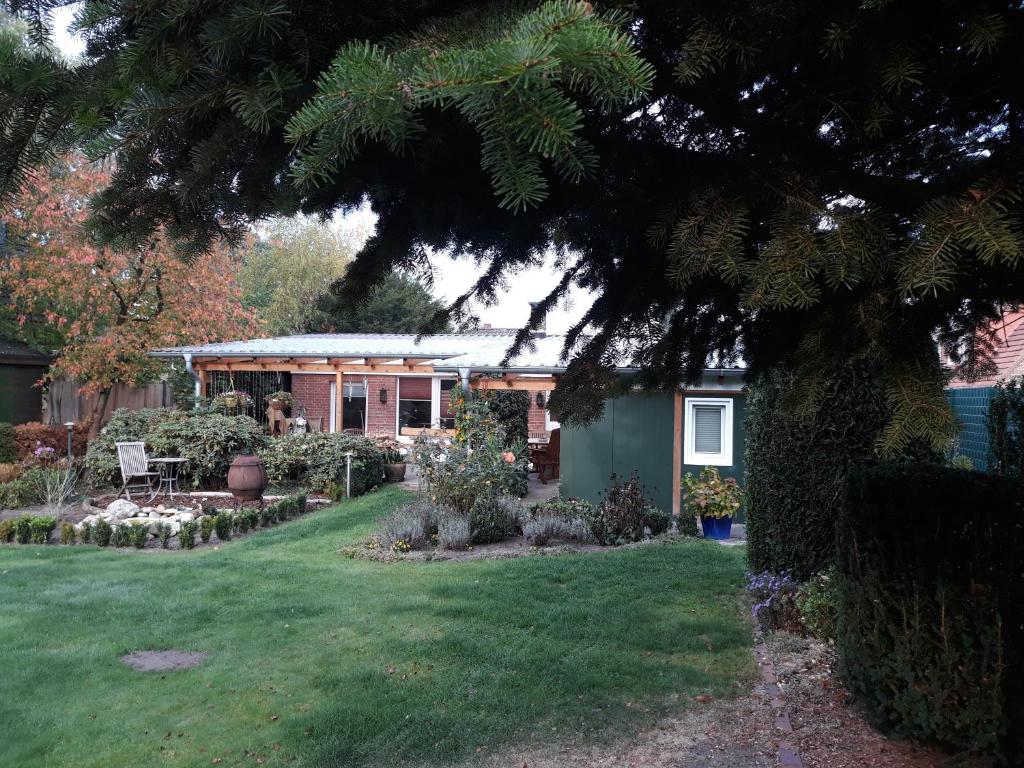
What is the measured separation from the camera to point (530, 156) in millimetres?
1394

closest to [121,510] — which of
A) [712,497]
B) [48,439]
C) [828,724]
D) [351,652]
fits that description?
[48,439]

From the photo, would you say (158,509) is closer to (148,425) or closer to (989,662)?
(148,425)

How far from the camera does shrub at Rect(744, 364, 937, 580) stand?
241 inches

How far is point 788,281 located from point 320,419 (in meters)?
21.4

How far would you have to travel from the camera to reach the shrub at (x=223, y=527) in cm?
1010

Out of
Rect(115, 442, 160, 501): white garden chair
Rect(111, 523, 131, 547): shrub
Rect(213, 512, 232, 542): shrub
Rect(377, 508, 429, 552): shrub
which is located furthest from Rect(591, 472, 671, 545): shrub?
Rect(115, 442, 160, 501): white garden chair

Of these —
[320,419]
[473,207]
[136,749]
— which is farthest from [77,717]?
[320,419]

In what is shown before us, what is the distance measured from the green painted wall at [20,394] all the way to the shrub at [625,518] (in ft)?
52.5

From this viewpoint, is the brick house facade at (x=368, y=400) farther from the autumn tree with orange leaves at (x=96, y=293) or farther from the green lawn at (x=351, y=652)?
the green lawn at (x=351, y=652)

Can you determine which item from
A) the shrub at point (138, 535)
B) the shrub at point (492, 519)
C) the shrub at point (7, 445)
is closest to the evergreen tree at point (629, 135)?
the shrub at point (492, 519)

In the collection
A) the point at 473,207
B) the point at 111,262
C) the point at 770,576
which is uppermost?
the point at 111,262

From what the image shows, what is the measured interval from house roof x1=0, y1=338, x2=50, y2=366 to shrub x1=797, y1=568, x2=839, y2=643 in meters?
20.0

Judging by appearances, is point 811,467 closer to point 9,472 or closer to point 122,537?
point 122,537

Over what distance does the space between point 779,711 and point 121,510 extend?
10.2m
